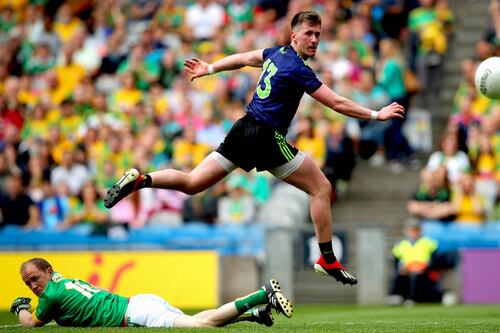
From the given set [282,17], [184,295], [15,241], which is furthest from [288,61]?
[282,17]

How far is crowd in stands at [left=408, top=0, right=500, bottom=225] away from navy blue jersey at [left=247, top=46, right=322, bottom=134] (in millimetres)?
7261

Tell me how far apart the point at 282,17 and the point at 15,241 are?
7.20m

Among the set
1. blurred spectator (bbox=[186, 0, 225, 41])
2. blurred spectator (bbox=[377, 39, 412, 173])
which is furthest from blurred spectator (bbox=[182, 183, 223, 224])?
blurred spectator (bbox=[186, 0, 225, 41])

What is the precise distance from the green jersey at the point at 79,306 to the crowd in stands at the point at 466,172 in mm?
8663

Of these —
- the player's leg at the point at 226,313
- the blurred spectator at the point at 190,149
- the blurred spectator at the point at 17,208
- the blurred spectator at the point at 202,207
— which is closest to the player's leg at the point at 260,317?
the player's leg at the point at 226,313

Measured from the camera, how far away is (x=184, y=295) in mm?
17156

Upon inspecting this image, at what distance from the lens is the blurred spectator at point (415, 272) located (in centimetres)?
1748

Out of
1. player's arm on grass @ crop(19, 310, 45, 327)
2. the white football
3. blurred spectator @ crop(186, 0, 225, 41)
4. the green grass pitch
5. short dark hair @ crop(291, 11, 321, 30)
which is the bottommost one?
the green grass pitch

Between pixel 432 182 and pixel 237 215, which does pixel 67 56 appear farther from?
pixel 432 182

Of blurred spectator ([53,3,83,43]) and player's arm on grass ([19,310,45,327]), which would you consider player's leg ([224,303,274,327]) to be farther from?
blurred spectator ([53,3,83,43])

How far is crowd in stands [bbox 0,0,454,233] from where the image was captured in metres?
19.0

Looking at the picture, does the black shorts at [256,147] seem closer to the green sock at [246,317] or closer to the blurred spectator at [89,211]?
the green sock at [246,317]

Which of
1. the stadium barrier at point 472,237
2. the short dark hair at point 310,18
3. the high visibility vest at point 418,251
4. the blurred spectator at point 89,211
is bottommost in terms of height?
the high visibility vest at point 418,251

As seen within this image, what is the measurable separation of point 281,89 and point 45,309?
302 cm
